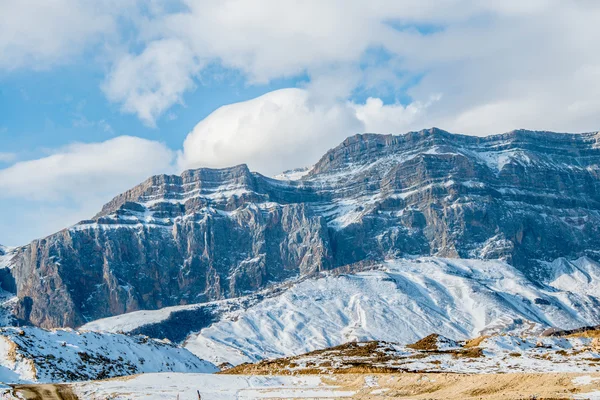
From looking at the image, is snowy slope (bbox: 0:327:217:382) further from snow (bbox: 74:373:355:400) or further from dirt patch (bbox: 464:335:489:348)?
dirt patch (bbox: 464:335:489:348)

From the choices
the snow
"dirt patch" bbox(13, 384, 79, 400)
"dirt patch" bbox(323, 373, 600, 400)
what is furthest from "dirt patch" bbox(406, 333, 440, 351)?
"dirt patch" bbox(13, 384, 79, 400)

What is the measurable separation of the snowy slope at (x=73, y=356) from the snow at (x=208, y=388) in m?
15.6

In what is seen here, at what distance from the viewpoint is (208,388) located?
80938mm

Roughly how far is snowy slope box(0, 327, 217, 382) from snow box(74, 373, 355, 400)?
15629 millimetres

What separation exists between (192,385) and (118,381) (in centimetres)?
815

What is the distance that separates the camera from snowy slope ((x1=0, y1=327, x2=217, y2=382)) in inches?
3720

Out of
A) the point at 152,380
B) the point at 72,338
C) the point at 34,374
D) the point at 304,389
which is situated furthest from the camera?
the point at 72,338

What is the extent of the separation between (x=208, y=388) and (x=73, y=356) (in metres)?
31.6

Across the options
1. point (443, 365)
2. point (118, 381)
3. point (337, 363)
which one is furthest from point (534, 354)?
point (118, 381)

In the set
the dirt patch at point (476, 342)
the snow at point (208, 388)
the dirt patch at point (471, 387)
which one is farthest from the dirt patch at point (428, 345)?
the dirt patch at point (471, 387)

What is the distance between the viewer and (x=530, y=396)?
205 ft

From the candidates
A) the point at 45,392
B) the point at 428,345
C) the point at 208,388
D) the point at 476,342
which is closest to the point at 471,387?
the point at 208,388

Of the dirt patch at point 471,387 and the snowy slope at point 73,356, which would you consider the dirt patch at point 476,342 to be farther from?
the snowy slope at point 73,356

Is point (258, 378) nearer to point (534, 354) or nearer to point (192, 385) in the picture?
point (192, 385)
